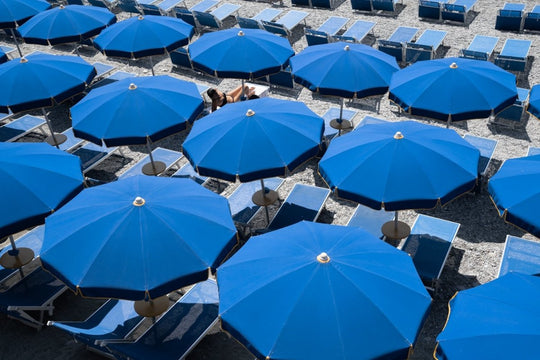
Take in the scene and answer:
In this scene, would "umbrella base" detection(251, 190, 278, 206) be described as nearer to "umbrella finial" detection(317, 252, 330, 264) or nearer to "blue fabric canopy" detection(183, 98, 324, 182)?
"blue fabric canopy" detection(183, 98, 324, 182)

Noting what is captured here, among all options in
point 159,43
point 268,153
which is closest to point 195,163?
point 268,153

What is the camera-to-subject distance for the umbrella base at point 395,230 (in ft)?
27.7

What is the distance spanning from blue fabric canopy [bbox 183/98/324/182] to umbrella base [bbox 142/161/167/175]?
6.83 ft

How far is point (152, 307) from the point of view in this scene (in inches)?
291

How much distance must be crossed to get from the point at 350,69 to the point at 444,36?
5.67m

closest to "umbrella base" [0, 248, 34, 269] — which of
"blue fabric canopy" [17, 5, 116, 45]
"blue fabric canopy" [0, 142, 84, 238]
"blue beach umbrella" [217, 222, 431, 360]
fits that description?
"blue fabric canopy" [0, 142, 84, 238]

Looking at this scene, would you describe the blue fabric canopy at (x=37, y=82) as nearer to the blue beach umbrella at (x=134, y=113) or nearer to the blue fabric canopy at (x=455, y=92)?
the blue beach umbrella at (x=134, y=113)

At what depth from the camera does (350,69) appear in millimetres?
10125

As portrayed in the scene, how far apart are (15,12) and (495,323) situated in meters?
14.6

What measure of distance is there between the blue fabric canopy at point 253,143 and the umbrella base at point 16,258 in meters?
2.98

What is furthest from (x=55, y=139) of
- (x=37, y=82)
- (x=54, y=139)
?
(x=37, y=82)

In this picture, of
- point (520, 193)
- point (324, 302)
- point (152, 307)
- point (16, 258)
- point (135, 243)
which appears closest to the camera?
point (324, 302)

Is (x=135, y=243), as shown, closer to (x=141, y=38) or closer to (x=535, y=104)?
(x=535, y=104)

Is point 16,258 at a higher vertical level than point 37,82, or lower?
lower
